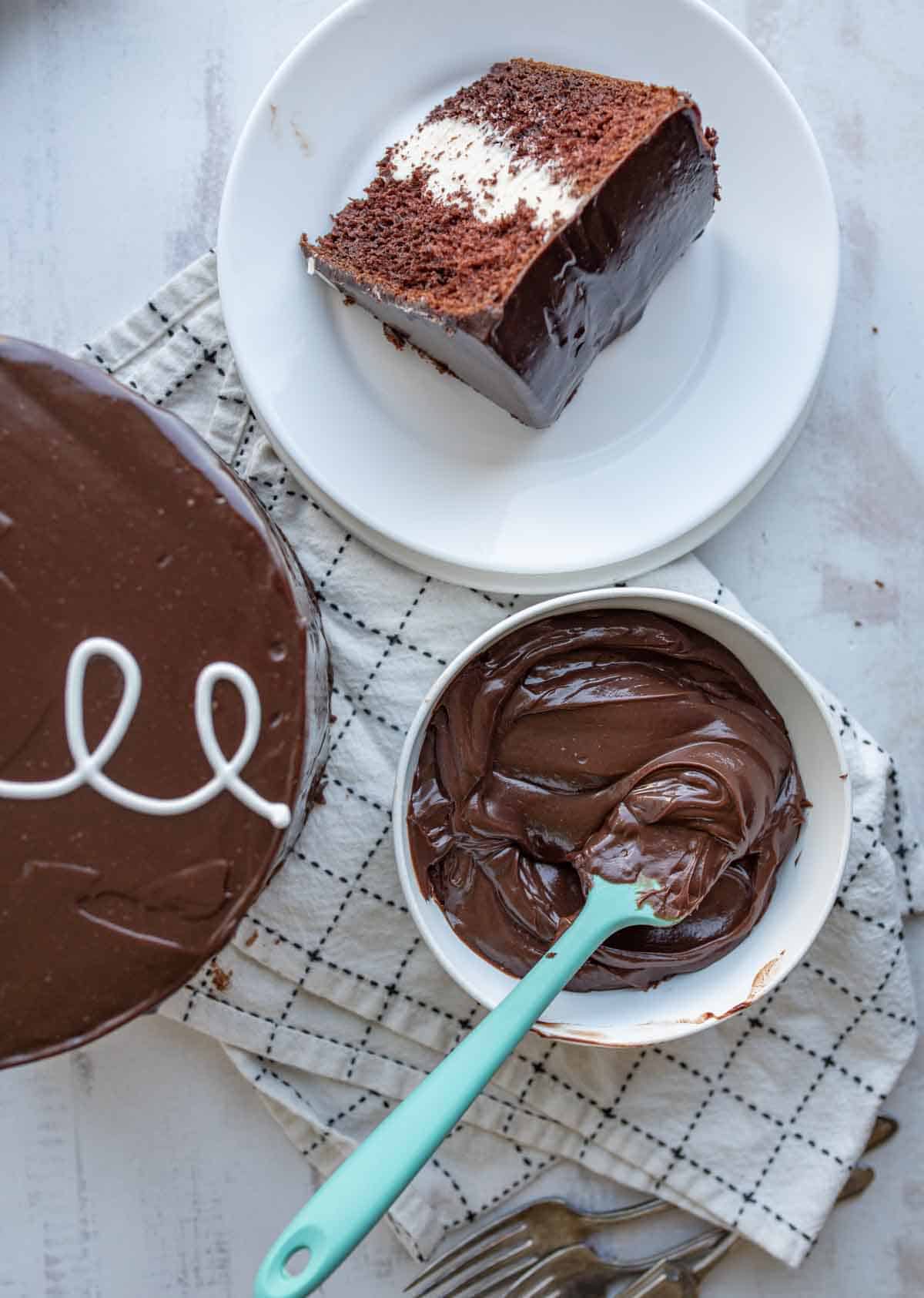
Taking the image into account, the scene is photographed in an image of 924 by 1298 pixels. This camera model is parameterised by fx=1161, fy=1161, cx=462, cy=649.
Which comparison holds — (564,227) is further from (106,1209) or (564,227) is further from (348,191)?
(106,1209)

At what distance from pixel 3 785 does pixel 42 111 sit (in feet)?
4.97

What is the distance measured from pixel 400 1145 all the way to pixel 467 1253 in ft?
2.81

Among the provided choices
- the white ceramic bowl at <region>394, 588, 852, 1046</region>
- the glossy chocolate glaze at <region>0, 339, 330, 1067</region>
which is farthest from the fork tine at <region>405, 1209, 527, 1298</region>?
the glossy chocolate glaze at <region>0, 339, 330, 1067</region>

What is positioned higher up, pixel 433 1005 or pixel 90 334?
pixel 90 334

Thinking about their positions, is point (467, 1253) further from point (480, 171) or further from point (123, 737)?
point (480, 171)

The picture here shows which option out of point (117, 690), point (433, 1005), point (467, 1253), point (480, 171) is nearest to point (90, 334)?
point (480, 171)

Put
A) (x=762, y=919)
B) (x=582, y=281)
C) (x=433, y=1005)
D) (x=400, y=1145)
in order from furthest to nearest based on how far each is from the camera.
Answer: (x=433, y=1005), (x=762, y=919), (x=582, y=281), (x=400, y=1145)

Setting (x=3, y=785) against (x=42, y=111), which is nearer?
(x=3, y=785)

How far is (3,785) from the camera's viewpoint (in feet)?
5.80

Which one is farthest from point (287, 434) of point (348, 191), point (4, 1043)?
point (4, 1043)

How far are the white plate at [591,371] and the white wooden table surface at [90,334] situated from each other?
25cm

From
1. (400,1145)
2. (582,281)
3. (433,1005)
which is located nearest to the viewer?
(400,1145)

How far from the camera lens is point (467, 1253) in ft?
7.88

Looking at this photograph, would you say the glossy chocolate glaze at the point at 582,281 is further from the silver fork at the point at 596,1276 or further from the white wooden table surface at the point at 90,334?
the silver fork at the point at 596,1276
